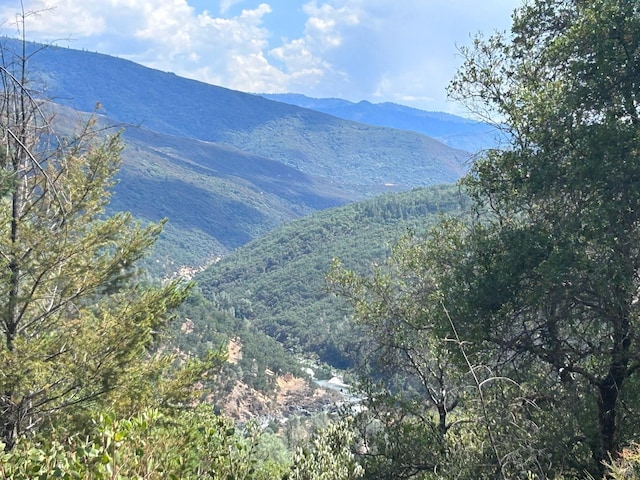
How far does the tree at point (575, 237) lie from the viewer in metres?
4.89

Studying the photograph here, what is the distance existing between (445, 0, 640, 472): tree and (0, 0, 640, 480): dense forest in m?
0.02

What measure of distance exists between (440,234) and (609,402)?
10.9 ft

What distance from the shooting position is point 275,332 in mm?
93500

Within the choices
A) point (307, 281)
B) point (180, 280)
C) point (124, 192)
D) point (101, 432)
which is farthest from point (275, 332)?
point (124, 192)

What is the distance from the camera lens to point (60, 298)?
7.42 meters

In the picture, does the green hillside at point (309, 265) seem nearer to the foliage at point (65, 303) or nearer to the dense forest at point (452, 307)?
the dense forest at point (452, 307)

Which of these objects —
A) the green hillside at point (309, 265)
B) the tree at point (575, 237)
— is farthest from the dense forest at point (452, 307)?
the green hillside at point (309, 265)

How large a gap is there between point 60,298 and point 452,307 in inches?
213

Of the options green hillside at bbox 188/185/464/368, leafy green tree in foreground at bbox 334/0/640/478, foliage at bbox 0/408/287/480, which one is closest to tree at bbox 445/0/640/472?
leafy green tree in foreground at bbox 334/0/640/478

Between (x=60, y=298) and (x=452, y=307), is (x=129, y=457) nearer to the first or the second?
(x=452, y=307)

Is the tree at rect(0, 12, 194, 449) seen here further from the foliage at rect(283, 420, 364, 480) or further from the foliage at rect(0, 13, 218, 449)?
the foliage at rect(283, 420, 364, 480)

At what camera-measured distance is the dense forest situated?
4.74 m

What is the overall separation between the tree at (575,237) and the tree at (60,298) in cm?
435

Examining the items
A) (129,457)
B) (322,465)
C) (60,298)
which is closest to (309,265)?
(60,298)
